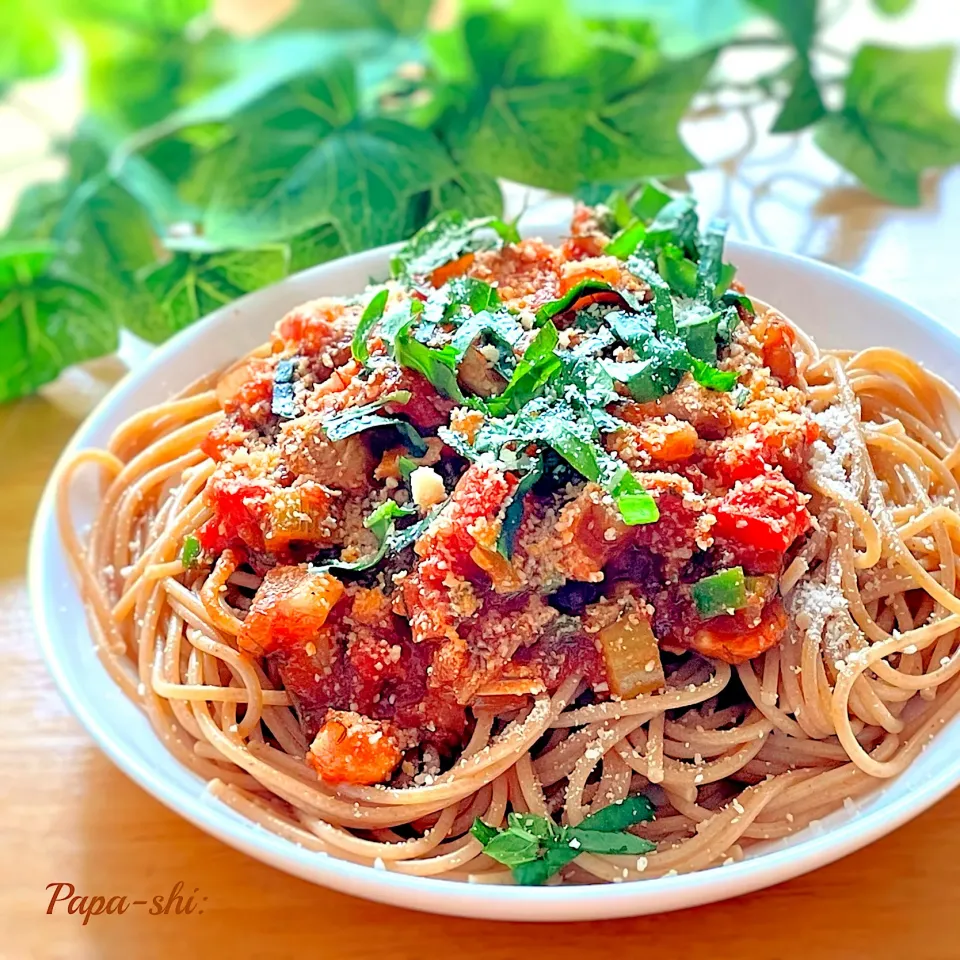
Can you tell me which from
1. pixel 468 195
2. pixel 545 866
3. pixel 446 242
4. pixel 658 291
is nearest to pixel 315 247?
pixel 468 195

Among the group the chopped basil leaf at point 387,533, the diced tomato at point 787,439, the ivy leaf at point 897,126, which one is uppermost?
the ivy leaf at point 897,126

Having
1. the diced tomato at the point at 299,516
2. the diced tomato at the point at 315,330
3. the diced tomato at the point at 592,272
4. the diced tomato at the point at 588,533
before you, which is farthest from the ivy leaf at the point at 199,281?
the diced tomato at the point at 588,533

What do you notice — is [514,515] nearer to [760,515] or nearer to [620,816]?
[760,515]

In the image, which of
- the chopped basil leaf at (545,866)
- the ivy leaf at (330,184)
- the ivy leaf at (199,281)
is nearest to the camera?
the chopped basil leaf at (545,866)

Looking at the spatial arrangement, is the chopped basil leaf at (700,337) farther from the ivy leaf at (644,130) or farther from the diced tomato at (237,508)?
the ivy leaf at (644,130)

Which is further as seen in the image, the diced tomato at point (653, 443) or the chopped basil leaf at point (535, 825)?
the diced tomato at point (653, 443)

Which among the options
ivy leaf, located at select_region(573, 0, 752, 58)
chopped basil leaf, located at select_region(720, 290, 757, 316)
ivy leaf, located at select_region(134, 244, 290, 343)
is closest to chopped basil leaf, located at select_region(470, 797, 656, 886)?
chopped basil leaf, located at select_region(720, 290, 757, 316)
